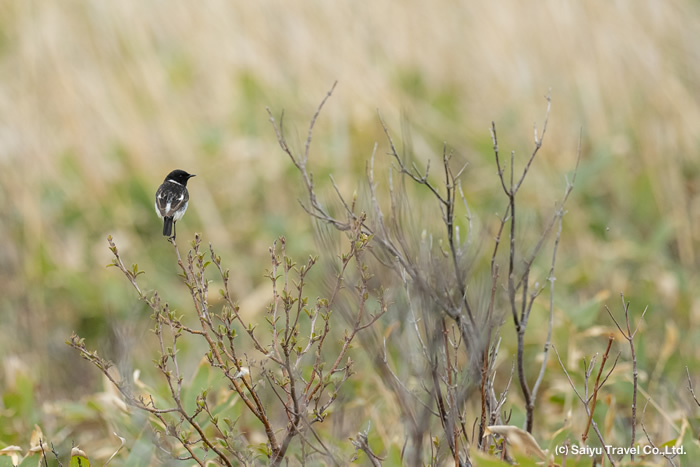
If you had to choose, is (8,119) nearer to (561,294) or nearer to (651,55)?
(561,294)

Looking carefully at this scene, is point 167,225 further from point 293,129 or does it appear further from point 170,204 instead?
point 293,129

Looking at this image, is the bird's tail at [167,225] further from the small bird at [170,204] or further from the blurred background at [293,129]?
the blurred background at [293,129]

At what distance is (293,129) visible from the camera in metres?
5.48

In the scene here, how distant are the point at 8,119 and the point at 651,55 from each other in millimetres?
4493

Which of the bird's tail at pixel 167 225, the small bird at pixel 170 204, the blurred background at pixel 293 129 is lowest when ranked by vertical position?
the bird's tail at pixel 167 225

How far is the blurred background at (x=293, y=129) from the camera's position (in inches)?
174

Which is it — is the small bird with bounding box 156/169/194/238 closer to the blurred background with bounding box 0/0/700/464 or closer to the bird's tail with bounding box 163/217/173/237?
the bird's tail with bounding box 163/217/173/237

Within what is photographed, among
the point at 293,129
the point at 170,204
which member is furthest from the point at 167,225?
the point at 293,129

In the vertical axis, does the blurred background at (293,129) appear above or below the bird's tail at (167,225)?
above

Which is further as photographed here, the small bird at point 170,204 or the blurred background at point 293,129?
the blurred background at point 293,129

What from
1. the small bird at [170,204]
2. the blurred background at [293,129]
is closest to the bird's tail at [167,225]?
the small bird at [170,204]

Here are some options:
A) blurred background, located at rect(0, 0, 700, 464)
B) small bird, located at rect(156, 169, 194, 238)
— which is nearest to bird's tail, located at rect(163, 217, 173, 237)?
small bird, located at rect(156, 169, 194, 238)

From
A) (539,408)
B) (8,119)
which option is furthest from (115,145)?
(539,408)

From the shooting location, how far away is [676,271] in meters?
4.27
